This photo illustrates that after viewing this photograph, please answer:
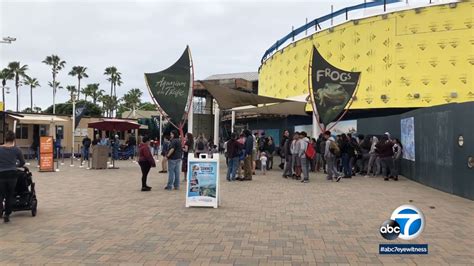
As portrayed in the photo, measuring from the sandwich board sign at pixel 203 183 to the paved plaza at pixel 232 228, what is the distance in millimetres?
199

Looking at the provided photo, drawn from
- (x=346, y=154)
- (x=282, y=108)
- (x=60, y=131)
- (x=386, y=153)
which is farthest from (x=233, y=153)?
(x=60, y=131)

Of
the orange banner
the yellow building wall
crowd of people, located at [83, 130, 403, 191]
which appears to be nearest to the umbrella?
the orange banner

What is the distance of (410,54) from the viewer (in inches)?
930

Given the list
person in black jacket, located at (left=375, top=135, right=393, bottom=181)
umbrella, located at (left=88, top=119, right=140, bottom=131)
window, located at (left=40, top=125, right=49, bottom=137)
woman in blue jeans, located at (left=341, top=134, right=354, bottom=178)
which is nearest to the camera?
person in black jacket, located at (left=375, top=135, right=393, bottom=181)

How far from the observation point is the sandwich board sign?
9.01m

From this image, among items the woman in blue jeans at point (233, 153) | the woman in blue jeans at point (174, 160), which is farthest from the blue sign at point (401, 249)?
the woman in blue jeans at point (233, 153)

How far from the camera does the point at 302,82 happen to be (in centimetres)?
2953

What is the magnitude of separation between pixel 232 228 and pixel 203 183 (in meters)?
2.12

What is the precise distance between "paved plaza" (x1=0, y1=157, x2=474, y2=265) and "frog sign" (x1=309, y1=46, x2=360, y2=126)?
5.07m

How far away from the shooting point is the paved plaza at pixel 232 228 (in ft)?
18.2

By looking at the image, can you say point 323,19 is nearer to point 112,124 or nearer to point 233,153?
point 112,124

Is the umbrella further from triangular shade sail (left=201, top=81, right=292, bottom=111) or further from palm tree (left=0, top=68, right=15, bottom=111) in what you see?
palm tree (left=0, top=68, right=15, bottom=111)

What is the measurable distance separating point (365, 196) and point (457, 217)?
2.90m

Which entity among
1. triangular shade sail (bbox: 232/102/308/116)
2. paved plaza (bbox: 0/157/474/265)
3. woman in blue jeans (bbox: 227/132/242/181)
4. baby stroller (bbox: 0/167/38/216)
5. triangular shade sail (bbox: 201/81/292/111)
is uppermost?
triangular shade sail (bbox: 201/81/292/111)
